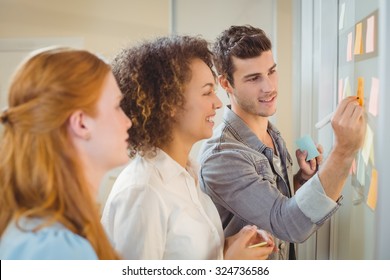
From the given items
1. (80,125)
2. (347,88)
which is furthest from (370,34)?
(80,125)

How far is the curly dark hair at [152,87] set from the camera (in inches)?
29.8

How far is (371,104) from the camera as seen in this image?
78 centimetres

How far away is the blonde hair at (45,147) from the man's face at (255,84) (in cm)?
44

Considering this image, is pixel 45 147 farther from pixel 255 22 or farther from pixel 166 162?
pixel 255 22

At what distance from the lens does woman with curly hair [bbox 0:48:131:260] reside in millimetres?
508

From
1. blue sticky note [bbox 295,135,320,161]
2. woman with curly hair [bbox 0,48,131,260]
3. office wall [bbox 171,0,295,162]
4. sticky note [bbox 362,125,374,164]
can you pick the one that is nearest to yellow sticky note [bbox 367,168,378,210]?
sticky note [bbox 362,125,374,164]

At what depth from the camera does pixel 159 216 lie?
70 centimetres

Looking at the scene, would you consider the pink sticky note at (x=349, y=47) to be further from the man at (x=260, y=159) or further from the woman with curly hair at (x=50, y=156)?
the woman with curly hair at (x=50, y=156)

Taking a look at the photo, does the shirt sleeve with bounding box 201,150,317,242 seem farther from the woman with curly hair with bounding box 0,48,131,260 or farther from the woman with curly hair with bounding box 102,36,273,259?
the woman with curly hair with bounding box 0,48,131,260

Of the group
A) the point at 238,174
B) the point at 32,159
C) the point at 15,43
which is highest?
the point at 15,43

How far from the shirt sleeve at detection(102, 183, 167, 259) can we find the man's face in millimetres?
329

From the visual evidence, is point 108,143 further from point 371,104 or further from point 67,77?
point 371,104
